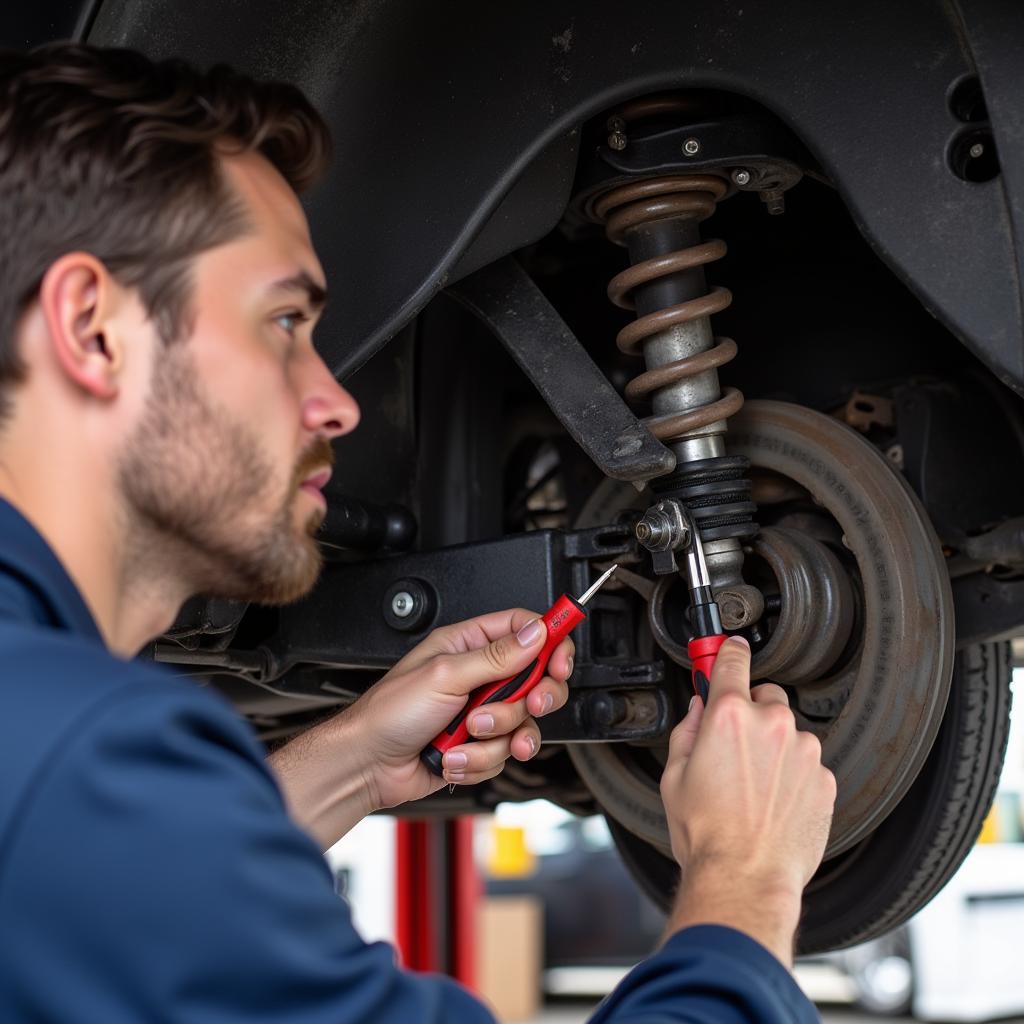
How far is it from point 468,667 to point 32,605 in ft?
1.64

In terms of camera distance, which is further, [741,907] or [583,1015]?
[583,1015]

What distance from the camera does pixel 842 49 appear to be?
1.04 meters

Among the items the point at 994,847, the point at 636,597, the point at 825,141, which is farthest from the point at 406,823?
the point at 825,141

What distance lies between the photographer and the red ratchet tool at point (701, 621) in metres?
1.06

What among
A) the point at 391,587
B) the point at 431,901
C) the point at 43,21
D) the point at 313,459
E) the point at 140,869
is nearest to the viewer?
the point at 140,869

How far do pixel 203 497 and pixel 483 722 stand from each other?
41 cm

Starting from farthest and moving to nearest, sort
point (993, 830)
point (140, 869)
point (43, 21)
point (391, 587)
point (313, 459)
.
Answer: point (993, 830) → point (391, 587) → point (43, 21) → point (313, 459) → point (140, 869)

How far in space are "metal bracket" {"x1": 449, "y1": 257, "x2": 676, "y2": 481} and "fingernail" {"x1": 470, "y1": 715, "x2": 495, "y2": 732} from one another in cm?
23

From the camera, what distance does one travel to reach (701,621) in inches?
43.5

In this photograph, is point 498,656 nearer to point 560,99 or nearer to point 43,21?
point 560,99

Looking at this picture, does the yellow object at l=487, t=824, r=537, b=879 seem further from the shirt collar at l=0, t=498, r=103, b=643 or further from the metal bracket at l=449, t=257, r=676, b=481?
the shirt collar at l=0, t=498, r=103, b=643

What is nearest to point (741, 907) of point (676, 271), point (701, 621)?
point (701, 621)

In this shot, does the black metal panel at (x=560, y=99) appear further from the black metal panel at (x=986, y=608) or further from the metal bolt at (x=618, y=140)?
the black metal panel at (x=986, y=608)

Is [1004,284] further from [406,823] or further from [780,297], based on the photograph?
[406,823]
